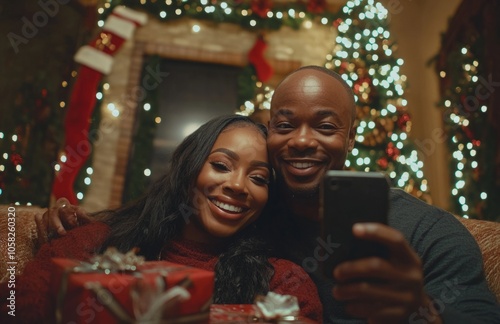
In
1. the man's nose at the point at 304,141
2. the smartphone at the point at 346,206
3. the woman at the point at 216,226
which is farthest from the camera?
the man's nose at the point at 304,141

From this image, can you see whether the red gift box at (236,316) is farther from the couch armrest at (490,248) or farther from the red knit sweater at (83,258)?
the couch armrest at (490,248)

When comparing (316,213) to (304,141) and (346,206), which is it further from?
(346,206)

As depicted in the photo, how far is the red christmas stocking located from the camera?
3559mm

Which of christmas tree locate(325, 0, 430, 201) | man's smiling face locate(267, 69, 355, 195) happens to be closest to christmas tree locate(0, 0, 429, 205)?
christmas tree locate(325, 0, 430, 201)

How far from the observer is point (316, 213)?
142 cm

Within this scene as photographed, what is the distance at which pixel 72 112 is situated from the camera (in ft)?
11.8

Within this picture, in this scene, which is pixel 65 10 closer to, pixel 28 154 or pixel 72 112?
pixel 72 112

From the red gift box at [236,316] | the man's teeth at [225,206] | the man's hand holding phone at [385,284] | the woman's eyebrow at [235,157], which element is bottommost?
the red gift box at [236,316]

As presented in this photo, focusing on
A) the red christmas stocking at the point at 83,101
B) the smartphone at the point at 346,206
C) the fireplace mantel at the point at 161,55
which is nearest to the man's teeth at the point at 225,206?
the smartphone at the point at 346,206

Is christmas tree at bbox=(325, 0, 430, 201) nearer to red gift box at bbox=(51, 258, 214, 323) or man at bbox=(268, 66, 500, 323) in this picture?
man at bbox=(268, 66, 500, 323)

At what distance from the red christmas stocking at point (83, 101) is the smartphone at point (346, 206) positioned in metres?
3.26

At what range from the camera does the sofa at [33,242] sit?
1.36m

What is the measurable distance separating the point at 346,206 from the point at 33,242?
1315 mm

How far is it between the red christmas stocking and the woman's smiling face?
2.62m
